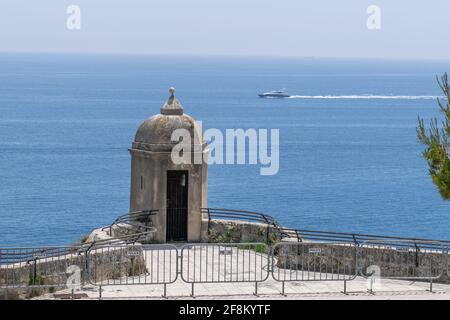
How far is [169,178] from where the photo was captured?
22469 mm

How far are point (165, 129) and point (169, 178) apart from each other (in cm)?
109

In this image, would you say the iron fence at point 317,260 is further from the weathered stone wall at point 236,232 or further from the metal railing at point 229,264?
the weathered stone wall at point 236,232

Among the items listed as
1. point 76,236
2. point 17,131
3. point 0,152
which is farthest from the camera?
point 17,131

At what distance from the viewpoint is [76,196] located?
69438mm

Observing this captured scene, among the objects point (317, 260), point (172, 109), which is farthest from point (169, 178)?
point (317, 260)

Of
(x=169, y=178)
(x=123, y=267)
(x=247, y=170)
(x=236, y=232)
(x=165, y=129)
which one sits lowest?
(x=123, y=267)

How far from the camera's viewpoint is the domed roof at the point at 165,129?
22.1 m

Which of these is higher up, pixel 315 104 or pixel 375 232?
pixel 315 104

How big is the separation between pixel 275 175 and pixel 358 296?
66.6 meters

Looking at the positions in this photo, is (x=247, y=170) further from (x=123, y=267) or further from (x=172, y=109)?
(x=123, y=267)

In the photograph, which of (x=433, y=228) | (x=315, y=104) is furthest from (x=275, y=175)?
(x=315, y=104)

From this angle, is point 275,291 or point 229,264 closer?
point 275,291

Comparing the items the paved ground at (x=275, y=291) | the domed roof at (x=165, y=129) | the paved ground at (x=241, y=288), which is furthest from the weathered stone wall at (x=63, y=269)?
the domed roof at (x=165, y=129)

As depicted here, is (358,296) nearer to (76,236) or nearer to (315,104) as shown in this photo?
(76,236)
